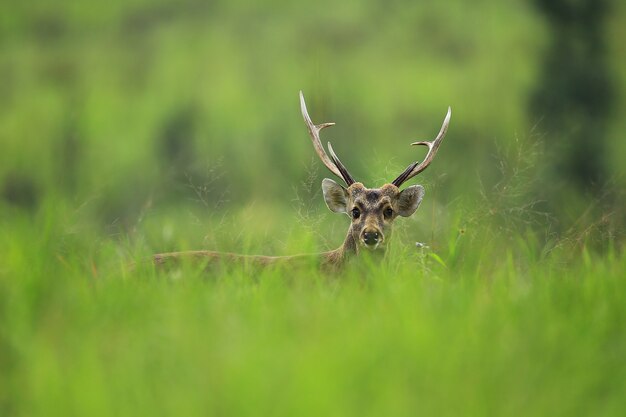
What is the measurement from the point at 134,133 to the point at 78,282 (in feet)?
96.2

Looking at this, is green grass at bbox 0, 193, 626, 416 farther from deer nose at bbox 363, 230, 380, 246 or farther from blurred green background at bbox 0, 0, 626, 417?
deer nose at bbox 363, 230, 380, 246

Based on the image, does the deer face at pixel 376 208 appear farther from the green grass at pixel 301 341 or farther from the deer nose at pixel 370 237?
the green grass at pixel 301 341

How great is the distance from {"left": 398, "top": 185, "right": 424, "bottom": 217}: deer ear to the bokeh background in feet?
0.97

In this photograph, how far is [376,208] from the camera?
6992 mm

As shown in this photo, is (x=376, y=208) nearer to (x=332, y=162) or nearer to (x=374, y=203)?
(x=374, y=203)

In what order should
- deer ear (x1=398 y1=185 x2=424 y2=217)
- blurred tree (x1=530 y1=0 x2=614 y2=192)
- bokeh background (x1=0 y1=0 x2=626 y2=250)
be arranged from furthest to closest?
Result: blurred tree (x1=530 y1=0 x2=614 y2=192)
bokeh background (x1=0 y1=0 x2=626 y2=250)
deer ear (x1=398 y1=185 x2=424 y2=217)

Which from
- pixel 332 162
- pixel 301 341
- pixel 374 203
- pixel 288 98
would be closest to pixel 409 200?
pixel 374 203

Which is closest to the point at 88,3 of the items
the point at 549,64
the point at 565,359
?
the point at 549,64

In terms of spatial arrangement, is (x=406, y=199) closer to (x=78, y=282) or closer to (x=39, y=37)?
(x=78, y=282)

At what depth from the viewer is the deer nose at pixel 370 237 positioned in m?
6.63

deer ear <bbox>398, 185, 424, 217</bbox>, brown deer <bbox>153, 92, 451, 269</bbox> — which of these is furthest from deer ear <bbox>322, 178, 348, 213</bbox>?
deer ear <bbox>398, 185, 424, 217</bbox>

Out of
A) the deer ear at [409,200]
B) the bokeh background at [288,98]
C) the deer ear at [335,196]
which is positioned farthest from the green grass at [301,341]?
the deer ear at [335,196]

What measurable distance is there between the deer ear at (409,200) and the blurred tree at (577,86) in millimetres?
8327

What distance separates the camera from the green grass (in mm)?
3109
